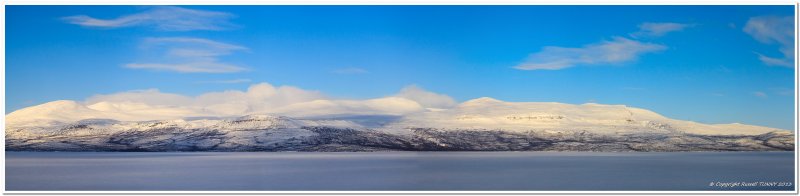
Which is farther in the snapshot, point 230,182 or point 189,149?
point 189,149

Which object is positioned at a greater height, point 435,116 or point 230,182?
point 435,116

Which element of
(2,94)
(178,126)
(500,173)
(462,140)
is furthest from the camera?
(462,140)

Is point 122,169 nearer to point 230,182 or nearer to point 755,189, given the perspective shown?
point 230,182

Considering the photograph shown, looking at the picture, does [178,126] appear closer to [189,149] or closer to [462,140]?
[189,149]

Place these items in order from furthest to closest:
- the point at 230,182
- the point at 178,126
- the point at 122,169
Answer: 1. the point at 178,126
2. the point at 122,169
3. the point at 230,182

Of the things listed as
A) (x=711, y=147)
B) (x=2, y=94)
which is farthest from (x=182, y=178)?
(x=711, y=147)

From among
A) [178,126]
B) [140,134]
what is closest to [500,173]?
[178,126]
